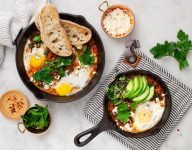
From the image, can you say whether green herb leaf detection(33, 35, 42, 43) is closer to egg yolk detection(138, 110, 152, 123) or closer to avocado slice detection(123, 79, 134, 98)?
avocado slice detection(123, 79, 134, 98)

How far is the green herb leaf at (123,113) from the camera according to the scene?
11.8 ft

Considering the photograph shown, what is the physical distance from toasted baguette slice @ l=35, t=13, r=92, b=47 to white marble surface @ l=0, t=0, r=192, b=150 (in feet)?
0.59

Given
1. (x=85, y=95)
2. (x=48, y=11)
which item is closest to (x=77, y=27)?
(x=48, y=11)

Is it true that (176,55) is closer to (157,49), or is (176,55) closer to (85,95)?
(157,49)

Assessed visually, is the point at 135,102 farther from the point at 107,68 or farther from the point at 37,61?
the point at 37,61

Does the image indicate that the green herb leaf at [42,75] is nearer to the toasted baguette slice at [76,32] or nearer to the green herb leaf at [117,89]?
the toasted baguette slice at [76,32]

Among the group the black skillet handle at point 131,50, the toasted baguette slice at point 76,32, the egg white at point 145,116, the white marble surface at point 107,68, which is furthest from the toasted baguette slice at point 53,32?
the egg white at point 145,116

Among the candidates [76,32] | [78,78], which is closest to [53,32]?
[76,32]

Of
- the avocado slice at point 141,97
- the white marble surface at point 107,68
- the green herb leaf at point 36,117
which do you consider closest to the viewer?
the avocado slice at point 141,97

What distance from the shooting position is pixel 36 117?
12.1ft

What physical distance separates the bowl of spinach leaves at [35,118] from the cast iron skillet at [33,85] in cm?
9

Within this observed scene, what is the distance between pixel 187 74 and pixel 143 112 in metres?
0.44

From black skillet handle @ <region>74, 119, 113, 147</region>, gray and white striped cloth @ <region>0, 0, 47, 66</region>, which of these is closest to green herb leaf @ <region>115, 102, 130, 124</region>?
black skillet handle @ <region>74, 119, 113, 147</region>

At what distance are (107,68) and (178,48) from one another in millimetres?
514
